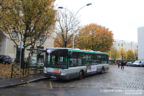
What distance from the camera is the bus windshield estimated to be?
1166 centimetres

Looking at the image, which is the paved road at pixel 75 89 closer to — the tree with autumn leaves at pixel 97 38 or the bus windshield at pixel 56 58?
the bus windshield at pixel 56 58

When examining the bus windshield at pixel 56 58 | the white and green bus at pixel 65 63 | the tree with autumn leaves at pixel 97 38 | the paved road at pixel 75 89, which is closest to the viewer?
the paved road at pixel 75 89

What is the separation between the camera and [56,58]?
39.2ft

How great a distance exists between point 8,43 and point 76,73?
24.8m

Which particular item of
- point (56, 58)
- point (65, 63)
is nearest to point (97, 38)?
point (56, 58)

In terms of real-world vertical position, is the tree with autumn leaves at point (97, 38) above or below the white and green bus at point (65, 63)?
above

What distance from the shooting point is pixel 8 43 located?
32.7 metres

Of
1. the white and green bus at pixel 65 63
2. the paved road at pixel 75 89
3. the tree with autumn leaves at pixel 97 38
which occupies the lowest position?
the paved road at pixel 75 89

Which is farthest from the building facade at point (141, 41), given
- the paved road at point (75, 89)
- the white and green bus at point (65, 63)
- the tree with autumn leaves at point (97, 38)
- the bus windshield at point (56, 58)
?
the bus windshield at point (56, 58)

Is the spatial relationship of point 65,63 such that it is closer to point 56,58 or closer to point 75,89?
point 56,58

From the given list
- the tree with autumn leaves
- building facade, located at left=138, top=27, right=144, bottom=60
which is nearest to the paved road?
the tree with autumn leaves

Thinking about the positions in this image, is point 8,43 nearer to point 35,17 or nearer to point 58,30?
point 58,30

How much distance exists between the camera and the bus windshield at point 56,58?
11.7 metres

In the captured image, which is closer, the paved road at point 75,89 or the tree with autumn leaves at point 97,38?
the paved road at point 75,89
